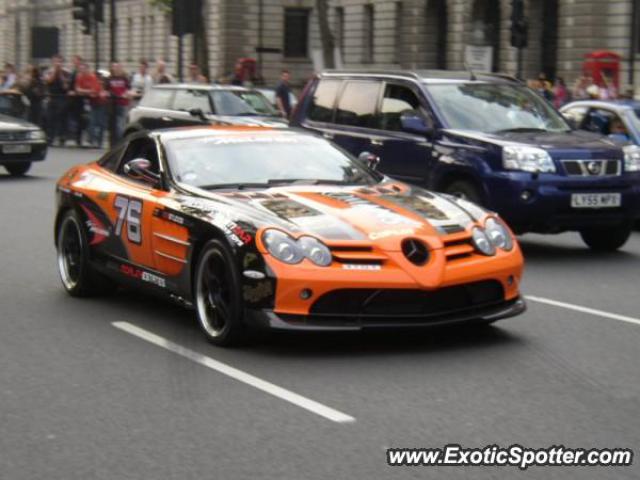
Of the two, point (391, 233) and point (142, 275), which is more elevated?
point (391, 233)

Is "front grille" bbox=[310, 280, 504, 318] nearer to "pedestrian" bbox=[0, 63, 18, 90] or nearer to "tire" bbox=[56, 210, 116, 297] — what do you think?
"tire" bbox=[56, 210, 116, 297]

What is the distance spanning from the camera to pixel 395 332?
8.59 meters

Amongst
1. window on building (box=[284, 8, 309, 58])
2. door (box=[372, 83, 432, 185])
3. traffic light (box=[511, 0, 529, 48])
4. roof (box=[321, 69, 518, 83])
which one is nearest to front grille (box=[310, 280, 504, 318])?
door (box=[372, 83, 432, 185])

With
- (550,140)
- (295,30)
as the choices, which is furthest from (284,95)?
(295,30)

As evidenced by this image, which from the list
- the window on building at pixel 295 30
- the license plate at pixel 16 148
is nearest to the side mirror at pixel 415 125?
the license plate at pixel 16 148

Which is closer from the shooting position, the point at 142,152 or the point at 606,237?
the point at 142,152

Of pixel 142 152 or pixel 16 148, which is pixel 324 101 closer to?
pixel 142 152

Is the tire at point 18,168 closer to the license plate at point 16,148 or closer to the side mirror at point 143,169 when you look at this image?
the license plate at point 16,148

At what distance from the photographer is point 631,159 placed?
1353cm

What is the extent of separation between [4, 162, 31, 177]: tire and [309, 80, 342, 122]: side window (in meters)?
9.24

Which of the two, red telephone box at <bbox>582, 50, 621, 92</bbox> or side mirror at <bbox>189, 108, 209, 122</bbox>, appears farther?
red telephone box at <bbox>582, 50, 621, 92</bbox>

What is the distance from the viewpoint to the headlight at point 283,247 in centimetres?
778

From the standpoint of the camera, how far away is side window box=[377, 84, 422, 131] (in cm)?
1429

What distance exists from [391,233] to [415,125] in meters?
5.82
